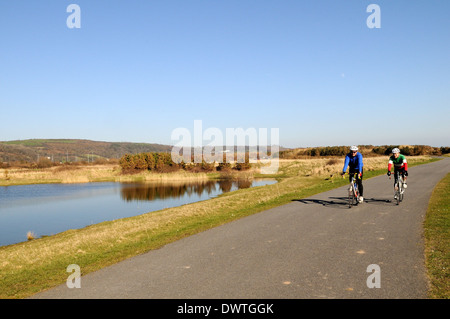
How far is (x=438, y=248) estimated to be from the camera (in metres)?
7.18

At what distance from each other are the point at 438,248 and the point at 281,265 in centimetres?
367

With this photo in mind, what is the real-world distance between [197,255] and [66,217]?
17852 millimetres

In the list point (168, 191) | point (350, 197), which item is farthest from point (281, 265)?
point (168, 191)

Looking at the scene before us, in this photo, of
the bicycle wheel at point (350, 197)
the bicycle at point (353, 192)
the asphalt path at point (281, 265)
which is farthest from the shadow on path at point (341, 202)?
the asphalt path at point (281, 265)

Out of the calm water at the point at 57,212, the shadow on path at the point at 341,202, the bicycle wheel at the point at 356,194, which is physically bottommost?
the calm water at the point at 57,212

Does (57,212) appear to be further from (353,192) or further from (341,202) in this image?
(353,192)

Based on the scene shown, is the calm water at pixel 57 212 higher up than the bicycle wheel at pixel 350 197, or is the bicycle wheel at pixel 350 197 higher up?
the bicycle wheel at pixel 350 197

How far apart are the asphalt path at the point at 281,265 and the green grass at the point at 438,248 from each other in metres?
0.15

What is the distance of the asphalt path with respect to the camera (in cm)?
523

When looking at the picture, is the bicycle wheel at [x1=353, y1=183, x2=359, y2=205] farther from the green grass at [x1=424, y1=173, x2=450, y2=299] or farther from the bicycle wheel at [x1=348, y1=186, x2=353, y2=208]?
the green grass at [x1=424, y1=173, x2=450, y2=299]

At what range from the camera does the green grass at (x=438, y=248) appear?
5.11 m

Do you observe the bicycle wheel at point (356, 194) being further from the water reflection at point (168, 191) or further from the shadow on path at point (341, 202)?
the water reflection at point (168, 191)
